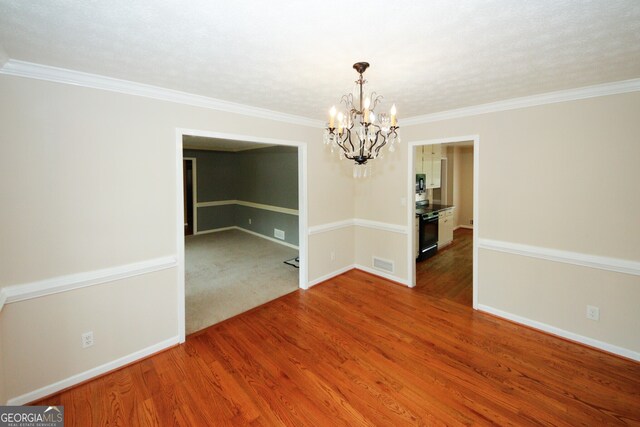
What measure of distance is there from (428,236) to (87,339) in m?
5.00

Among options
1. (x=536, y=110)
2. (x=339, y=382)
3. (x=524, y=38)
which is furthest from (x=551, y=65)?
(x=339, y=382)

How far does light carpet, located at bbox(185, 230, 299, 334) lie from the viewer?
340cm

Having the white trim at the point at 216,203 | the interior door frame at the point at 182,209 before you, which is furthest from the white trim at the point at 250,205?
the interior door frame at the point at 182,209

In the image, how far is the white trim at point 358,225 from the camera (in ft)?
13.4

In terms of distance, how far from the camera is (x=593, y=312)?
2.63 metres

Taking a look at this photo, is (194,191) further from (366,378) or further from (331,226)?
(366,378)

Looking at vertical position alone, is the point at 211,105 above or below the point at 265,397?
above

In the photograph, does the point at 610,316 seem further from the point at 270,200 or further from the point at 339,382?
the point at 270,200

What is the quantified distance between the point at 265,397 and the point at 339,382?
23.3 inches

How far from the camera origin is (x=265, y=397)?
208 cm

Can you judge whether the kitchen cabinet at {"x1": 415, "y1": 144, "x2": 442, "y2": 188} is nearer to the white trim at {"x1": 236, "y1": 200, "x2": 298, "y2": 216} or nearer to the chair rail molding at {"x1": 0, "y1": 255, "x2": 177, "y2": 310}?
the white trim at {"x1": 236, "y1": 200, "x2": 298, "y2": 216}

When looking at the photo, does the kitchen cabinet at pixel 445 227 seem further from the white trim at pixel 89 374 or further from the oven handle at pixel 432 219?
the white trim at pixel 89 374

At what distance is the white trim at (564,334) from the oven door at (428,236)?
183 cm

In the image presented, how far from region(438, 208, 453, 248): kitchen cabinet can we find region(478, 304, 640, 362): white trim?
256 cm
